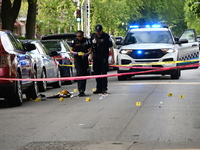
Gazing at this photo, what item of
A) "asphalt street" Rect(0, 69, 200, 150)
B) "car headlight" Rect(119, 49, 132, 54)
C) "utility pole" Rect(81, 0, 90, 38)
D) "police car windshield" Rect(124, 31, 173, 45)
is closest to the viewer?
"asphalt street" Rect(0, 69, 200, 150)

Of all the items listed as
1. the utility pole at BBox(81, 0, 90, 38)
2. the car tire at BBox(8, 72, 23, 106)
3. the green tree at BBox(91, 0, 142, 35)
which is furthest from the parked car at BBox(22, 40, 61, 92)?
the green tree at BBox(91, 0, 142, 35)

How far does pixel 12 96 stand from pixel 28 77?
156cm

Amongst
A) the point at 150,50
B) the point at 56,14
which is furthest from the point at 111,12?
the point at 150,50

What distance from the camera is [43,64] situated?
19188mm

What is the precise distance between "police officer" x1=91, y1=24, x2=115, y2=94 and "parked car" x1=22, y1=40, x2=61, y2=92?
64.4 inches

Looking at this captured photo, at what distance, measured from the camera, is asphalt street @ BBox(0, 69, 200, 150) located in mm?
8477

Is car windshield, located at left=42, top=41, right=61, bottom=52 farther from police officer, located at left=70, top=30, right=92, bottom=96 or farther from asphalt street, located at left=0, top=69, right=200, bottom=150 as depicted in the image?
asphalt street, located at left=0, top=69, right=200, bottom=150

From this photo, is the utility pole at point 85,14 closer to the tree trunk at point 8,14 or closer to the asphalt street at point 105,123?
the tree trunk at point 8,14

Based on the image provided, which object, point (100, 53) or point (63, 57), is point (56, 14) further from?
point (100, 53)

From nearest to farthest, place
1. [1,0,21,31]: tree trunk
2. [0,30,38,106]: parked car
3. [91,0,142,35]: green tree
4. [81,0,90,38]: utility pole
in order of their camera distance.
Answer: [0,30,38,106]: parked car
[1,0,21,31]: tree trunk
[81,0,90,38]: utility pole
[91,0,142,35]: green tree

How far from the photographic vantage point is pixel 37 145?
846 centimetres

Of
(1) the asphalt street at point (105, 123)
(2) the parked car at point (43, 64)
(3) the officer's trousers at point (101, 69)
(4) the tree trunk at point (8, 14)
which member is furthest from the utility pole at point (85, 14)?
(1) the asphalt street at point (105, 123)

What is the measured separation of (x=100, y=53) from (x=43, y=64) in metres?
2.75

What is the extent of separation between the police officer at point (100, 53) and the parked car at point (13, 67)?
232 cm
